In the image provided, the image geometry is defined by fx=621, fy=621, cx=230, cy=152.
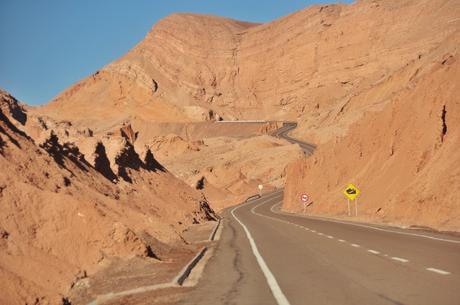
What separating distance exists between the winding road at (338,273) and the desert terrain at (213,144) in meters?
2.13

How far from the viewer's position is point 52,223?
634 inches

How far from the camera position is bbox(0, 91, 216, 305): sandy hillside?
1359 cm

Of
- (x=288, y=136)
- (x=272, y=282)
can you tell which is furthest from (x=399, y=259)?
(x=288, y=136)

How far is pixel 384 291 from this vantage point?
33.2 feet

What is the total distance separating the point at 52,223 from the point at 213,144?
12395 cm

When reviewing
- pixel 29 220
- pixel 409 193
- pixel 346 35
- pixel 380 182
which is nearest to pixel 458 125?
pixel 409 193

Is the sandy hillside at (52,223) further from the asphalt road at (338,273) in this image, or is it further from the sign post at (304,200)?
the sign post at (304,200)

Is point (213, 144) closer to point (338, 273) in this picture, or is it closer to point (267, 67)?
point (267, 67)

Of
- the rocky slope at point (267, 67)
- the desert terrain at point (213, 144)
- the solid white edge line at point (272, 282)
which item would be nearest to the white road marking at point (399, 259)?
the solid white edge line at point (272, 282)

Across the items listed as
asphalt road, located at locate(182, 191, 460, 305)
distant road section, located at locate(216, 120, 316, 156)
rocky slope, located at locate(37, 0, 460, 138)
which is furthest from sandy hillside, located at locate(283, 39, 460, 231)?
rocky slope, located at locate(37, 0, 460, 138)

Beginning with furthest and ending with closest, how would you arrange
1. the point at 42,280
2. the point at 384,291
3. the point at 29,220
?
the point at 29,220 < the point at 42,280 < the point at 384,291

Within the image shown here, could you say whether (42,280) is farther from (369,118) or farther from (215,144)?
(215,144)

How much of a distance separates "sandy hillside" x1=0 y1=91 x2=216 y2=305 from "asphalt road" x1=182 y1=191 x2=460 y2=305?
9.70ft

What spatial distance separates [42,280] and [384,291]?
24.5 ft
